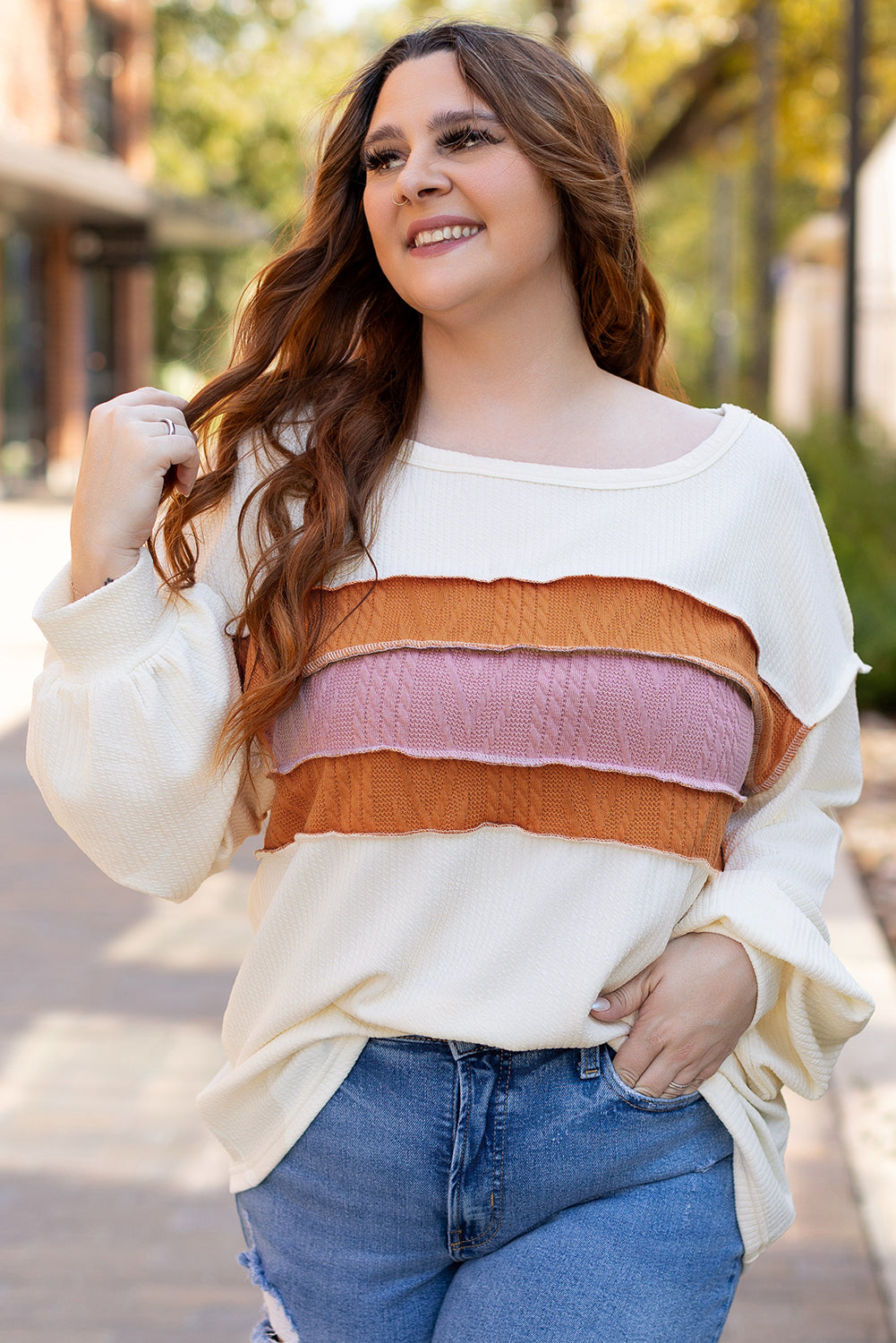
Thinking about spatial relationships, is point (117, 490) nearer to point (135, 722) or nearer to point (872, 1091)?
point (135, 722)

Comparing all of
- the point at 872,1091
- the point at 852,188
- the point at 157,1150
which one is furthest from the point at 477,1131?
the point at 852,188

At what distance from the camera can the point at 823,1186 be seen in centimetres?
343

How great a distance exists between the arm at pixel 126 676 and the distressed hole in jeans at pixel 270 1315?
18.9 inches

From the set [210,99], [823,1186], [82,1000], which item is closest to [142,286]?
[210,99]

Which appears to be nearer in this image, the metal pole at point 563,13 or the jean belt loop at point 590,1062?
the jean belt loop at point 590,1062

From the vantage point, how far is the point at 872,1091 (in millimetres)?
3723

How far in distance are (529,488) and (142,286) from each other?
77.6 ft

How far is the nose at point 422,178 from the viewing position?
5.67 ft

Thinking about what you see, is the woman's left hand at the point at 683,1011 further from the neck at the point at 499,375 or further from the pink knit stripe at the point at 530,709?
the neck at the point at 499,375

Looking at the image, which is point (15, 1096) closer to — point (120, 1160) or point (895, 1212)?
point (120, 1160)

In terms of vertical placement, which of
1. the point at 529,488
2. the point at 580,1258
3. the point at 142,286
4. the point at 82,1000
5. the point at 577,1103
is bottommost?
the point at 142,286

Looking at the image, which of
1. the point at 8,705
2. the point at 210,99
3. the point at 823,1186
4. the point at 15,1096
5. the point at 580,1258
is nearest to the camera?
the point at 580,1258

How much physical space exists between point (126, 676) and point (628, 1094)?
2.33ft

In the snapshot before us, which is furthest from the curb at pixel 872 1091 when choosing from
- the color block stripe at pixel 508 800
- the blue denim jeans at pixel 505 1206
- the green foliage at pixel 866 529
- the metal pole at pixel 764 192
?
the metal pole at pixel 764 192
